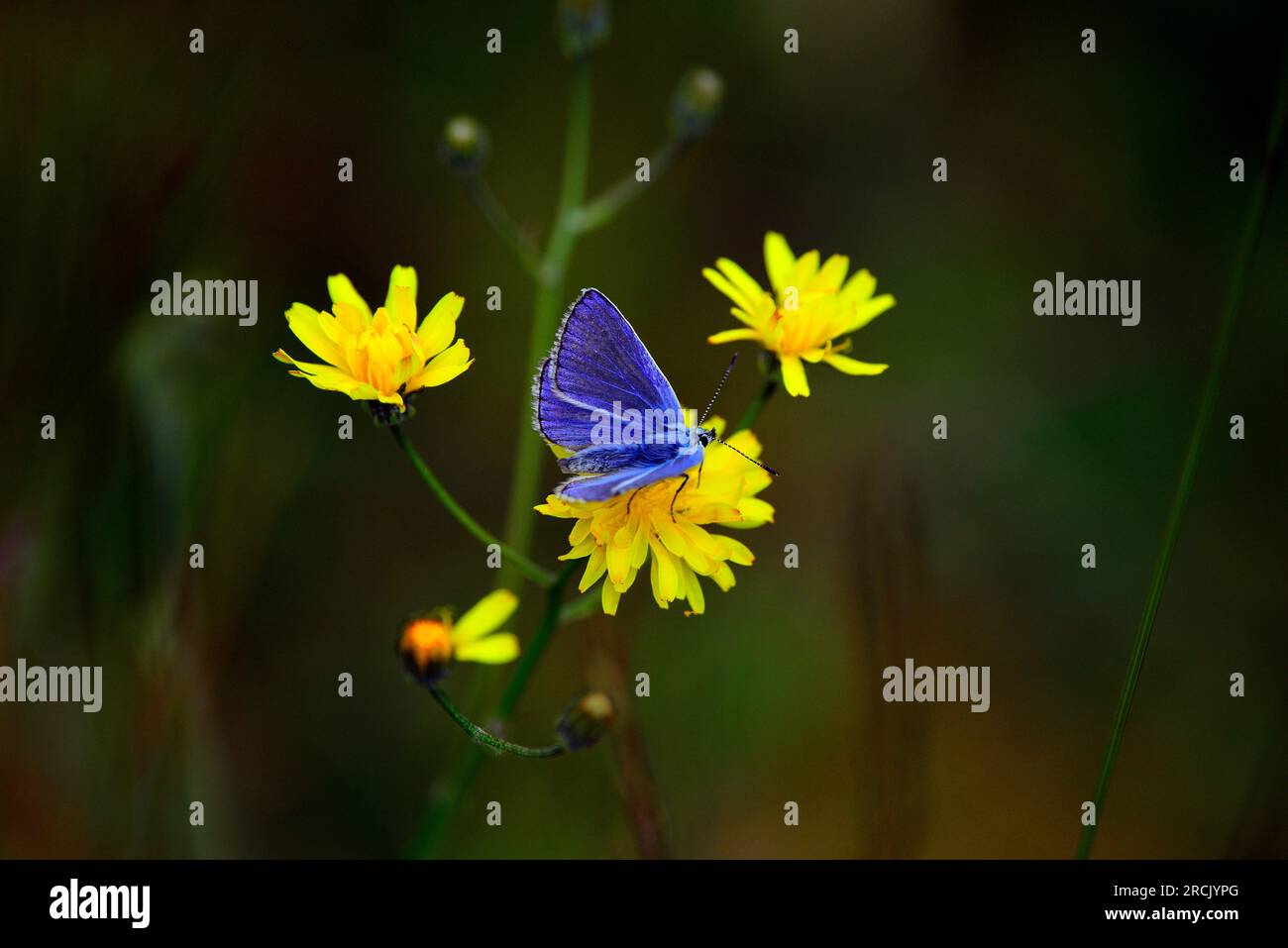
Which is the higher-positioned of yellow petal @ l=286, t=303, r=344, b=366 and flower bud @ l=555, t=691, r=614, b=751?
yellow petal @ l=286, t=303, r=344, b=366

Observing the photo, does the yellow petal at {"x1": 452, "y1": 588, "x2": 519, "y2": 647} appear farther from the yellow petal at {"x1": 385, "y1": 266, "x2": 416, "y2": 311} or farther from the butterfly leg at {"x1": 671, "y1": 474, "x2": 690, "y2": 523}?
the yellow petal at {"x1": 385, "y1": 266, "x2": 416, "y2": 311}

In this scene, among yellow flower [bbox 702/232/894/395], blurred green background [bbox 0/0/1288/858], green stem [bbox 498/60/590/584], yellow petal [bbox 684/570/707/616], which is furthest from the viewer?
blurred green background [bbox 0/0/1288/858]

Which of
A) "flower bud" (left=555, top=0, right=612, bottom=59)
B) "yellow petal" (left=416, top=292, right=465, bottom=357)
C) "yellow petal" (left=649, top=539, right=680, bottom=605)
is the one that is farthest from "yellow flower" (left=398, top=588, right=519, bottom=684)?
"flower bud" (left=555, top=0, right=612, bottom=59)

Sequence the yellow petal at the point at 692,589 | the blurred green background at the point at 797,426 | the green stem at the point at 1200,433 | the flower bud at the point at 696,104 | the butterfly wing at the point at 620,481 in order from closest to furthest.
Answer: the butterfly wing at the point at 620,481, the green stem at the point at 1200,433, the yellow petal at the point at 692,589, the flower bud at the point at 696,104, the blurred green background at the point at 797,426

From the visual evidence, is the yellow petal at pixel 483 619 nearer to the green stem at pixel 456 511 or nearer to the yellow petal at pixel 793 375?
the green stem at pixel 456 511

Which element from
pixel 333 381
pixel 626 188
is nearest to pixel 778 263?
pixel 333 381

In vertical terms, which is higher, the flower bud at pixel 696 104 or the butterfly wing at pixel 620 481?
the flower bud at pixel 696 104

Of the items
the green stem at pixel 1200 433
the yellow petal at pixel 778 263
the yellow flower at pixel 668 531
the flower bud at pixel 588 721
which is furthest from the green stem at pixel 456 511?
the green stem at pixel 1200 433

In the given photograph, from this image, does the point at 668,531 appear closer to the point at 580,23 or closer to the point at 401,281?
the point at 401,281
